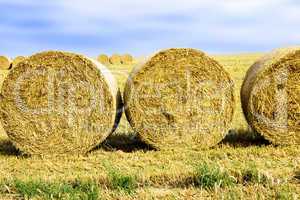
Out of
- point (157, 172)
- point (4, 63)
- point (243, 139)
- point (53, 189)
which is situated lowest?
point (243, 139)

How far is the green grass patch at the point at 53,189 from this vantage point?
17.3ft

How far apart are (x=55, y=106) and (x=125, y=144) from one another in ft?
4.56

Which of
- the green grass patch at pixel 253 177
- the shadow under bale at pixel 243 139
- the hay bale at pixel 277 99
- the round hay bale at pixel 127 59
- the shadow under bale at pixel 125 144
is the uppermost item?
the round hay bale at pixel 127 59

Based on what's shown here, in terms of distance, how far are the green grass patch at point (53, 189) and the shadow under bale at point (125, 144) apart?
9.30 feet

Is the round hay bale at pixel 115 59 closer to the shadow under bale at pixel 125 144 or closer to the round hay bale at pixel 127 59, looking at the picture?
the round hay bale at pixel 127 59

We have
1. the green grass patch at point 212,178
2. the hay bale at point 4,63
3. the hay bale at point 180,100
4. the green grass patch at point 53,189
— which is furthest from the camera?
the hay bale at point 4,63

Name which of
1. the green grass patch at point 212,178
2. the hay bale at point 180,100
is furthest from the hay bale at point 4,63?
the green grass patch at point 212,178

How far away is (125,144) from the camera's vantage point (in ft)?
30.1

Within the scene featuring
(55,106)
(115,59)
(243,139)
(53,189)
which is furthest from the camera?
(115,59)

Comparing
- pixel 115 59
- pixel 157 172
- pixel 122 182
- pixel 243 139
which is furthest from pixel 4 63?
pixel 122 182

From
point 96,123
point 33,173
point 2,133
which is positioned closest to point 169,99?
point 96,123

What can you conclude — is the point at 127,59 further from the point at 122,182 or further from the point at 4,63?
the point at 122,182

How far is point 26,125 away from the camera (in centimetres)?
A: 859

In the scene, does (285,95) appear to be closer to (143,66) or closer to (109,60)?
(143,66)
